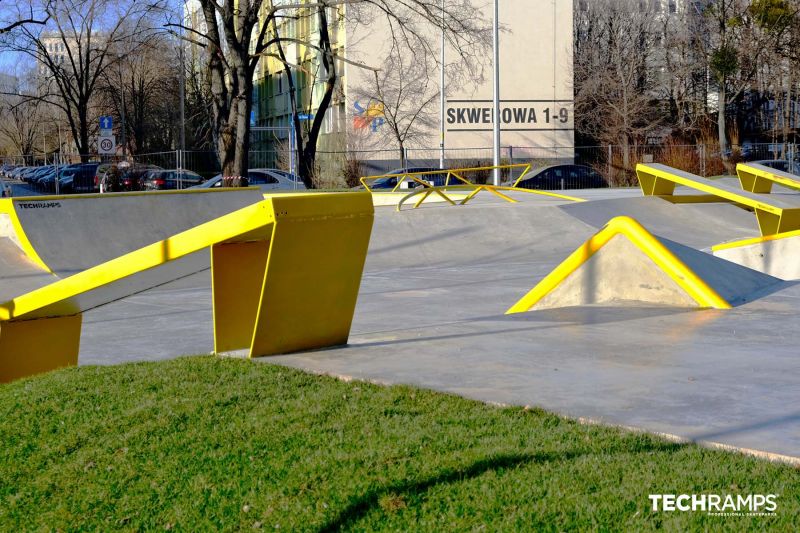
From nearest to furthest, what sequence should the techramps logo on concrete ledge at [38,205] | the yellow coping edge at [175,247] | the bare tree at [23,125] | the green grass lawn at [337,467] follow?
the green grass lawn at [337,467], the yellow coping edge at [175,247], the techramps logo on concrete ledge at [38,205], the bare tree at [23,125]

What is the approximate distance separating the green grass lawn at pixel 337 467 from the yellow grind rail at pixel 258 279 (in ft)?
3.44

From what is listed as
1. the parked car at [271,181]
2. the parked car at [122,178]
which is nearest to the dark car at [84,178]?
the parked car at [122,178]

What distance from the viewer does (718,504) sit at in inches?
147

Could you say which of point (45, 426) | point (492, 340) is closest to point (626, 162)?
point (492, 340)

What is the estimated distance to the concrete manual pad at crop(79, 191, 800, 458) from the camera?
514 centimetres

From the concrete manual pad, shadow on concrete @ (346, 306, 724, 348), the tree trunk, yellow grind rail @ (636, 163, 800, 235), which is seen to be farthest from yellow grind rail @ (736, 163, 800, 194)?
the tree trunk

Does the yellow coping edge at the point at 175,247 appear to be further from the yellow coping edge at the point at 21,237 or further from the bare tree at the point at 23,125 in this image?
the bare tree at the point at 23,125

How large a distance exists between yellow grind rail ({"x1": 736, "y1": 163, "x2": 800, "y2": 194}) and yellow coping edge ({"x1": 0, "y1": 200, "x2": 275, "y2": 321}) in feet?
44.8

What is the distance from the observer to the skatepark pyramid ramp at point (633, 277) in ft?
29.5

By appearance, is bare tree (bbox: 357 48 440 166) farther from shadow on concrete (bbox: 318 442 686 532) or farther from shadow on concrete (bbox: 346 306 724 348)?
shadow on concrete (bbox: 318 442 686 532)

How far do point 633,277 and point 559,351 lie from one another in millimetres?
2738

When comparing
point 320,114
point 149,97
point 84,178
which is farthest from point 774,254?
point 149,97

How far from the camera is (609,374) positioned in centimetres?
601

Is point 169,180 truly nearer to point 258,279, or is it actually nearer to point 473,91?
point 473,91
